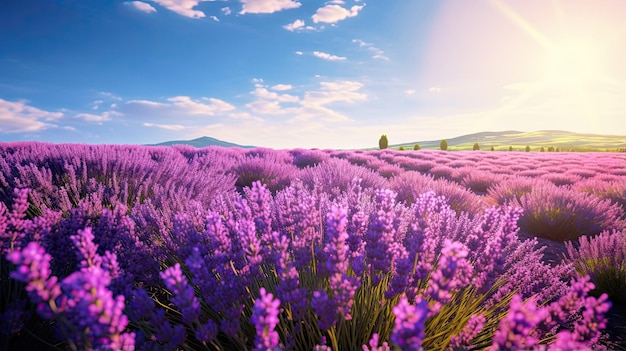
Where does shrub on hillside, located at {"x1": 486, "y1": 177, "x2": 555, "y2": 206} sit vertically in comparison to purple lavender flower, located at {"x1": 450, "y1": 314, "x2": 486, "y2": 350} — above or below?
below

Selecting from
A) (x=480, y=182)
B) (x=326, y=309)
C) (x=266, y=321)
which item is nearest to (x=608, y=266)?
(x=326, y=309)

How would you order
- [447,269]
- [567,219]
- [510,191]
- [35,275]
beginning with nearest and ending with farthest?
[35,275], [447,269], [567,219], [510,191]

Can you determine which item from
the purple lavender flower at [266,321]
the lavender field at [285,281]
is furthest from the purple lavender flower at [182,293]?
the purple lavender flower at [266,321]

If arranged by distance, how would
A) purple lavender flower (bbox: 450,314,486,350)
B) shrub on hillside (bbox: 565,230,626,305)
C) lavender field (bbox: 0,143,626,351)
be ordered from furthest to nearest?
1. shrub on hillside (bbox: 565,230,626,305)
2. purple lavender flower (bbox: 450,314,486,350)
3. lavender field (bbox: 0,143,626,351)

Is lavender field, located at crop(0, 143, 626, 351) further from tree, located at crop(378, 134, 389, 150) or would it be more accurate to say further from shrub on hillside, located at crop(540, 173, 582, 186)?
tree, located at crop(378, 134, 389, 150)

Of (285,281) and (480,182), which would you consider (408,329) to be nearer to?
(285,281)

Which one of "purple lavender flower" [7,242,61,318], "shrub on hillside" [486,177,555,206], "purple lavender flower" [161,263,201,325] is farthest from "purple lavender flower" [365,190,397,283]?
"shrub on hillside" [486,177,555,206]

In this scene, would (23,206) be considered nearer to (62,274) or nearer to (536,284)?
(62,274)

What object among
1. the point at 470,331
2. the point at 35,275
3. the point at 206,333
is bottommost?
the point at 470,331

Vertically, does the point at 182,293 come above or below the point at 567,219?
above

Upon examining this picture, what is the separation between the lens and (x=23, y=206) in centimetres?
147

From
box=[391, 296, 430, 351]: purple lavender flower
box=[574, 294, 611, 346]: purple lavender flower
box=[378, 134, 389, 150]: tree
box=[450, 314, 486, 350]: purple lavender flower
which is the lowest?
box=[450, 314, 486, 350]: purple lavender flower

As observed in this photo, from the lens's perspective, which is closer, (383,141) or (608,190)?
(608,190)

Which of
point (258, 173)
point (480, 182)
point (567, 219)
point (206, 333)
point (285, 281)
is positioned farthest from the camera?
point (480, 182)
